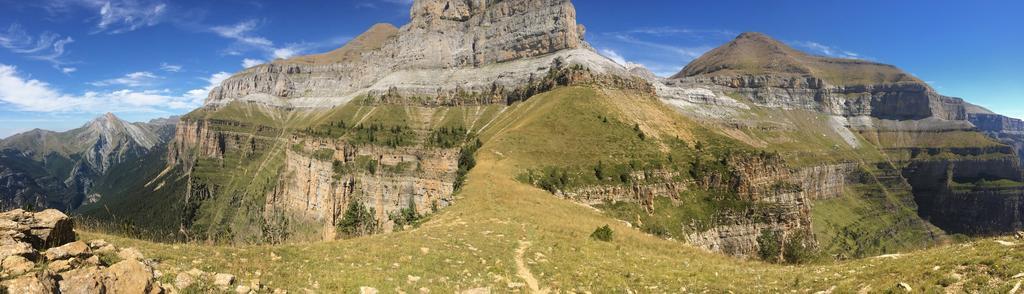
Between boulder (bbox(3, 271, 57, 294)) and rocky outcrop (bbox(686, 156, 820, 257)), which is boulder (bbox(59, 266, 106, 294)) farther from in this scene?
rocky outcrop (bbox(686, 156, 820, 257))

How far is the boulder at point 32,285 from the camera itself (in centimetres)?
1066

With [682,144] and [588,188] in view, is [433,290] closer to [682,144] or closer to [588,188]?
[588,188]

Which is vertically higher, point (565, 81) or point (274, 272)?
point (565, 81)

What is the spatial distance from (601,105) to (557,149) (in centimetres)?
4481

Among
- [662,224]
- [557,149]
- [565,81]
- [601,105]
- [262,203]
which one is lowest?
[262,203]

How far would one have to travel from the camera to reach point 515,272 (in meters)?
23.5

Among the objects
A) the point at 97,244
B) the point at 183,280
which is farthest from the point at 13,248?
the point at 183,280

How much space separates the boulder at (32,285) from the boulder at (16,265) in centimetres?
88

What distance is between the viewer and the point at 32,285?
10922 mm

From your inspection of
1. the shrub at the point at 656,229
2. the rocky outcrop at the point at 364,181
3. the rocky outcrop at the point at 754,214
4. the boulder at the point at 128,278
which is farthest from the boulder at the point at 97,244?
the rocky outcrop at the point at 754,214

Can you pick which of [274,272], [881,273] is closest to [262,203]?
[274,272]

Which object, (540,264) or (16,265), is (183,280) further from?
(540,264)

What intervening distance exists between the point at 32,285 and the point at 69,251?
346cm

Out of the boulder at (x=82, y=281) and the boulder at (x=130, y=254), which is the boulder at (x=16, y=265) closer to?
the boulder at (x=82, y=281)
